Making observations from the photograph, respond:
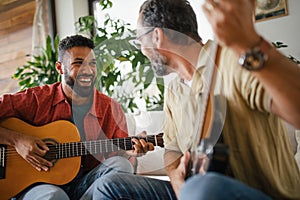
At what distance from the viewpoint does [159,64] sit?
1.15 m

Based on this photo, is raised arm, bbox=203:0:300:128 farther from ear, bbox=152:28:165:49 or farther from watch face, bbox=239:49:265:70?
ear, bbox=152:28:165:49

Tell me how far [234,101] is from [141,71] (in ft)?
2.24

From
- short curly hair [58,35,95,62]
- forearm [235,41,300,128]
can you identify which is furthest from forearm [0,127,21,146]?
forearm [235,41,300,128]

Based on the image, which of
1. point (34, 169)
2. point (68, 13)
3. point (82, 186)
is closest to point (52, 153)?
point (34, 169)

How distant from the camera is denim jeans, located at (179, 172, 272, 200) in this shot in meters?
0.62

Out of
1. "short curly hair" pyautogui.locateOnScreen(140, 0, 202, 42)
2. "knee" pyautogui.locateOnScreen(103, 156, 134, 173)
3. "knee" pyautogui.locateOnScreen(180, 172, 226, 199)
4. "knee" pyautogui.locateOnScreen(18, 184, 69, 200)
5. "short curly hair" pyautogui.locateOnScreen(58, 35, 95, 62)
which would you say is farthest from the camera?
"short curly hair" pyautogui.locateOnScreen(58, 35, 95, 62)

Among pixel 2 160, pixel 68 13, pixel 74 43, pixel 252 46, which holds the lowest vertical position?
pixel 2 160

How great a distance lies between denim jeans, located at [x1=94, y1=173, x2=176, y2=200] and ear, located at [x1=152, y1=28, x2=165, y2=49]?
44 cm

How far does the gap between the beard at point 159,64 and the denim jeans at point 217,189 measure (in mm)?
538

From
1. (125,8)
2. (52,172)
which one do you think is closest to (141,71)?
(52,172)

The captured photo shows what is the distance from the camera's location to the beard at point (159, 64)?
3.66ft

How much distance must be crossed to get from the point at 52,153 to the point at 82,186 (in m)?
0.21

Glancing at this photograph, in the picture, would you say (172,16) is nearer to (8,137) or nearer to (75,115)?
(75,115)

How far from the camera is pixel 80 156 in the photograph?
5.14ft
